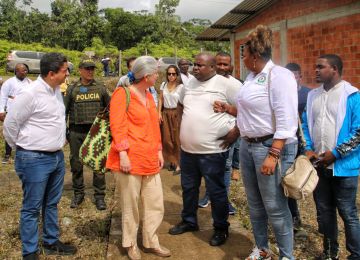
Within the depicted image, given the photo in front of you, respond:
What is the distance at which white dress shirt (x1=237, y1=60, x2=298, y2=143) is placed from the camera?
277cm

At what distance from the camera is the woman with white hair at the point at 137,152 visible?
331 cm

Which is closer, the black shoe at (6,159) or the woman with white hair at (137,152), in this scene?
the woman with white hair at (137,152)

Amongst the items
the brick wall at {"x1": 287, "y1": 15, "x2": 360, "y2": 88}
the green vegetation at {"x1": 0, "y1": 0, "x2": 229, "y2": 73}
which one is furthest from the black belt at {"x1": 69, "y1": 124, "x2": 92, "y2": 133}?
the green vegetation at {"x1": 0, "y1": 0, "x2": 229, "y2": 73}

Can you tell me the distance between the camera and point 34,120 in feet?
10.9

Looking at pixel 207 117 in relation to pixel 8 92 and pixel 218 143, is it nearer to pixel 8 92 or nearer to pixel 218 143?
pixel 218 143

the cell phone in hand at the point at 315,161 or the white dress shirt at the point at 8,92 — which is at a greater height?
the white dress shirt at the point at 8,92

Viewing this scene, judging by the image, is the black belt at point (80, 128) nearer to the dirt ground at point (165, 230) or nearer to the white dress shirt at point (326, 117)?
the dirt ground at point (165, 230)

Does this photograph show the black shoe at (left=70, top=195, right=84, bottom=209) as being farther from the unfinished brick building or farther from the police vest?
the unfinished brick building

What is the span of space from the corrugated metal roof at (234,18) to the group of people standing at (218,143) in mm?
6531

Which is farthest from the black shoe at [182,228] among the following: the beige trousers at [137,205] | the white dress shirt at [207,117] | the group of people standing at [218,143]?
the white dress shirt at [207,117]

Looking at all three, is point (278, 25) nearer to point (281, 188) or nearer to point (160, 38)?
point (281, 188)

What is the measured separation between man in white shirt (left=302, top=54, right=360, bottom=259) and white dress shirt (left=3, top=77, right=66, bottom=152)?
2302 mm

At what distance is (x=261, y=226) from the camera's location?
331 cm

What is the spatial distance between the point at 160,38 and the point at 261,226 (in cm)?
3323
